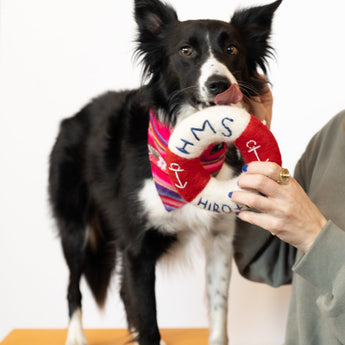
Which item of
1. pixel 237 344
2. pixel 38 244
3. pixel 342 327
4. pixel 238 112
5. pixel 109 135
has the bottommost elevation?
pixel 237 344

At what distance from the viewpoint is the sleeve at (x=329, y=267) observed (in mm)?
1239

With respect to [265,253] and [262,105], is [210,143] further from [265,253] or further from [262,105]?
[265,253]

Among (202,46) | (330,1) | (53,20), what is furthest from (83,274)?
(330,1)

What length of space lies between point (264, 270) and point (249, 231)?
0.45 ft

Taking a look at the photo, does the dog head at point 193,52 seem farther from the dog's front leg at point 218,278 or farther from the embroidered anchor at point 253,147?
the dog's front leg at point 218,278

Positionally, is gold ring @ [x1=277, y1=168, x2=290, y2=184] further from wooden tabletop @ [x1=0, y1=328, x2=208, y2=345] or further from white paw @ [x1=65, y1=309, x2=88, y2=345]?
white paw @ [x1=65, y1=309, x2=88, y2=345]

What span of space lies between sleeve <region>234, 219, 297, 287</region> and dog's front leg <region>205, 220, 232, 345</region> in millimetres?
74

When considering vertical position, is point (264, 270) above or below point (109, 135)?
below

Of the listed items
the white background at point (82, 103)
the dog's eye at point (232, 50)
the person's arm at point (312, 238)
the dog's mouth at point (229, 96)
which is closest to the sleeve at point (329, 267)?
the person's arm at point (312, 238)

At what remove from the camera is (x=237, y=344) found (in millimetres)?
2982

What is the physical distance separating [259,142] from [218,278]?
0.74 m

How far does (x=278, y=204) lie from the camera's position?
47.6 inches

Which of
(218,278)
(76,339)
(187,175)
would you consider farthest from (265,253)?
(76,339)

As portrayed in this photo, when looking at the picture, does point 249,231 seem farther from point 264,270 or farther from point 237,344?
point 237,344
